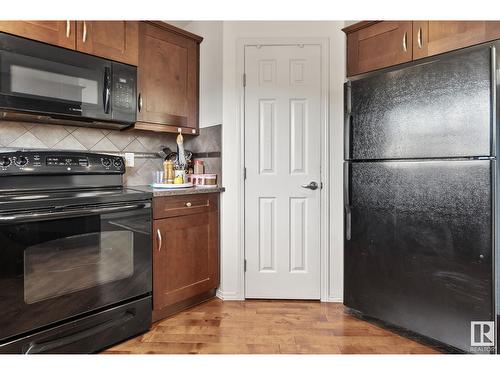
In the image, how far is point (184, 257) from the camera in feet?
6.82

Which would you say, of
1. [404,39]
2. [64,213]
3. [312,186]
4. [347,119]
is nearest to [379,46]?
[404,39]

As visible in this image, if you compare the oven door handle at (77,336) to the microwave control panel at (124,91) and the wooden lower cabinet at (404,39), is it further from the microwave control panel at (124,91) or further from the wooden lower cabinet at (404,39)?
the wooden lower cabinet at (404,39)

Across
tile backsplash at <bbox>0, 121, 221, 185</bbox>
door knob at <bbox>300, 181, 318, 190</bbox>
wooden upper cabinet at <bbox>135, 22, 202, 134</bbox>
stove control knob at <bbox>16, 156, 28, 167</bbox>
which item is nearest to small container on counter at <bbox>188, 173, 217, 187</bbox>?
tile backsplash at <bbox>0, 121, 221, 185</bbox>

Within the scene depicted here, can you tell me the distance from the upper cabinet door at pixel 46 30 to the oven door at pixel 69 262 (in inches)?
38.3

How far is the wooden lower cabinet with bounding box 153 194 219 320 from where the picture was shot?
6.32ft

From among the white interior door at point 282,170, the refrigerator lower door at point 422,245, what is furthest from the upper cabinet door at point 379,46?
the refrigerator lower door at point 422,245

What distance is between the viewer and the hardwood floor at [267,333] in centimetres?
167

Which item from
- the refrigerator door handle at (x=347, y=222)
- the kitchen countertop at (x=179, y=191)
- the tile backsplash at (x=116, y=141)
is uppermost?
the tile backsplash at (x=116, y=141)

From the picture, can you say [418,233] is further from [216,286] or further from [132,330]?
[132,330]

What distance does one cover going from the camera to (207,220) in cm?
224

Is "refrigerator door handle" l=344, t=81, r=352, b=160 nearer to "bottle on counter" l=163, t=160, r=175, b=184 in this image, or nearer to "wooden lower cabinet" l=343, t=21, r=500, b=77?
"wooden lower cabinet" l=343, t=21, r=500, b=77

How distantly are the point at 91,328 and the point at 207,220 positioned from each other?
0.99 meters

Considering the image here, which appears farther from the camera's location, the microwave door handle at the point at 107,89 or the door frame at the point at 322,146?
the door frame at the point at 322,146

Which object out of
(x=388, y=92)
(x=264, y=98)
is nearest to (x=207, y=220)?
(x=264, y=98)
